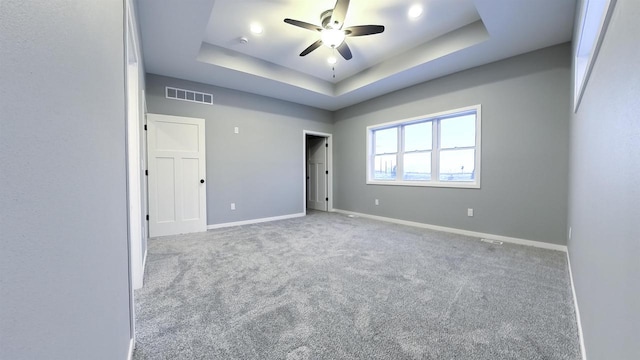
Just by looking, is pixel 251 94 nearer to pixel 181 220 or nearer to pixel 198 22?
pixel 198 22

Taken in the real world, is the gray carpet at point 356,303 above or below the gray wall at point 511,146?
below

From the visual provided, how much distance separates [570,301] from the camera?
1873 mm

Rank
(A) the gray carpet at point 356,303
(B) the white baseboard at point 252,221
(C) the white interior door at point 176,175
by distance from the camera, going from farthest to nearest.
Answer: (B) the white baseboard at point 252,221 < (C) the white interior door at point 176,175 < (A) the gray carpet at point 356,303

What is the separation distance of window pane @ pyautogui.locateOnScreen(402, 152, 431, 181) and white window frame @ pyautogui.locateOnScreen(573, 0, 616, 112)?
2.38m

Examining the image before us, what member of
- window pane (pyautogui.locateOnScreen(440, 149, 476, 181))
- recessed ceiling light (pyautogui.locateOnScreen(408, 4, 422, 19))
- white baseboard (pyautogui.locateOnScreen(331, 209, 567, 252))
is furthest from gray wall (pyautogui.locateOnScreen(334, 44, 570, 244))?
recessed ceiling light (pyautogui.locateOnScreen(408, 4, 422, 19))

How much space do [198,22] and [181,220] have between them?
2.89 metres

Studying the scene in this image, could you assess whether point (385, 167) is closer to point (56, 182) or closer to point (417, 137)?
point (417, 137)

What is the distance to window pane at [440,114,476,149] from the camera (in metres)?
3.89

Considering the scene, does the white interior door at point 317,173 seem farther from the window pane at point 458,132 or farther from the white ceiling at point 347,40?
the window pane at point 458,132

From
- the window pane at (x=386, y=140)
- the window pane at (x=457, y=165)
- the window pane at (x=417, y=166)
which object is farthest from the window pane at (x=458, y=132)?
the window pane at (x=386, y=140)

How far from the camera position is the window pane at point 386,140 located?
496 centimetres

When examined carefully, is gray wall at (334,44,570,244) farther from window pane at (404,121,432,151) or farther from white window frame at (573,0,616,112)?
white window frame at (573,0,616,112)

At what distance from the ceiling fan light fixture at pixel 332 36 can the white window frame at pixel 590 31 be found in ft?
6.63

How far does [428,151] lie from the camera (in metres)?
4.40
